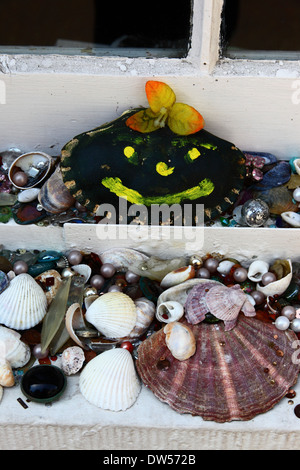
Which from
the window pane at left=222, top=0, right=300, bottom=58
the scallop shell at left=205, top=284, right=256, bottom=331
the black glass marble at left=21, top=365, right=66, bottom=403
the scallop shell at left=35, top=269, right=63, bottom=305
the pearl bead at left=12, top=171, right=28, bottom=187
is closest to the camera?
the black glass marble at left=21, top=365, right=66, bottom=403

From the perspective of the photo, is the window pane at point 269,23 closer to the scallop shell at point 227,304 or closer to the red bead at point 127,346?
the scallop shell at point 227,304

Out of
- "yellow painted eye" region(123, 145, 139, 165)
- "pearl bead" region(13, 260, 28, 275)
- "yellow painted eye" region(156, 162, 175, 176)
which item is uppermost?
"yellow painted eye" region(123, 145, 139, 165)

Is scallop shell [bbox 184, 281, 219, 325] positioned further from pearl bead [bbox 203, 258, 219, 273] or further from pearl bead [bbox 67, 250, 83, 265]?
pearl bead [bbox 67, 250, 83, 265]

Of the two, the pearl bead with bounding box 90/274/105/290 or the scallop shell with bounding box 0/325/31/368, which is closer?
the scallop shell with bounding box 0/325/31/368

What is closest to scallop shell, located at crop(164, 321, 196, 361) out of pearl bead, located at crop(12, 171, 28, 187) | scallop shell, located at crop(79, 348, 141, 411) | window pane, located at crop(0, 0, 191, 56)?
scallop shell, located at crop(79, 348, 141, 411)

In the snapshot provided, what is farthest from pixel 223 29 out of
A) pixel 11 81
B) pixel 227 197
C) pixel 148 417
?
pixel 148 417

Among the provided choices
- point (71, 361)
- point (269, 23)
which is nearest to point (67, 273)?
point (71, 361)

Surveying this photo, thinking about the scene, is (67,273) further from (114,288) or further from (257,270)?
(257,270)
